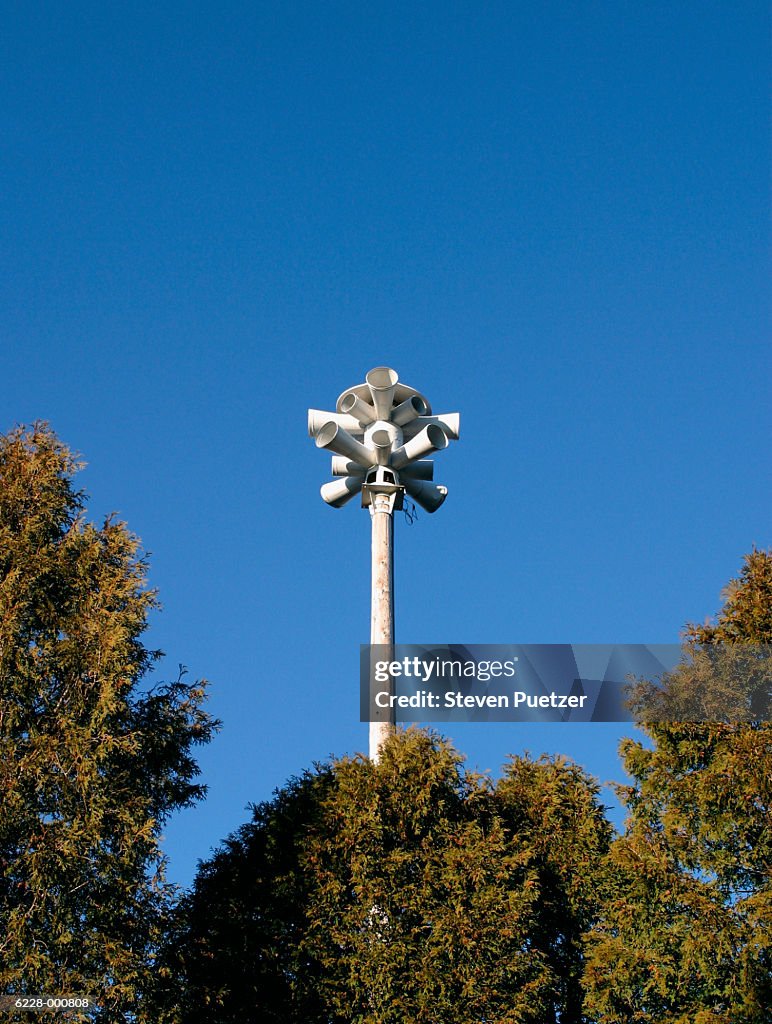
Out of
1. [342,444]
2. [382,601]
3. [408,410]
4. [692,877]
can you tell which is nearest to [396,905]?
[692,877]

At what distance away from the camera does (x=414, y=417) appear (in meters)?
33.2

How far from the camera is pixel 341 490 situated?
110 feet

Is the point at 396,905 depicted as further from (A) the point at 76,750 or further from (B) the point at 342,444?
(B) the point at 342,444

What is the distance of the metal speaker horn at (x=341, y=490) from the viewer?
109 feet

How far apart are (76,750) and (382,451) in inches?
507

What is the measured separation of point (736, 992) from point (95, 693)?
445 inches

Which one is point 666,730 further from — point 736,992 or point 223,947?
point 223,947

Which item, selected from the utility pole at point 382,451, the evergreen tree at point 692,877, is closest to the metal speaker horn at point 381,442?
the utility pole at point 382,451

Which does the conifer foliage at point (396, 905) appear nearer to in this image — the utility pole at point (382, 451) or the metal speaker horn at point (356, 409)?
the utility pole at point (382, 451)

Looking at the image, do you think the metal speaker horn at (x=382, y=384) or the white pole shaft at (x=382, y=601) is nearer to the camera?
the white pole shaft at (x=382, y=601)

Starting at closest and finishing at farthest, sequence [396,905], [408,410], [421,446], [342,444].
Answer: [396,905], [342,444], [421,446], [408,410]

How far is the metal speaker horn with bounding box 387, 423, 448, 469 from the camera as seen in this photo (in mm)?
32375

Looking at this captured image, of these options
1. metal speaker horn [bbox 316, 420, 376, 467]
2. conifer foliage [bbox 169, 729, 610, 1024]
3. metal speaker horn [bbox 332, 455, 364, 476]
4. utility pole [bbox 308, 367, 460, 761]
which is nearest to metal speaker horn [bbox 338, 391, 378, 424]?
utility pole [bbox 308, 367, 460, 761]

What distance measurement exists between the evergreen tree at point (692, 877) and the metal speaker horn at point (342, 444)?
992cm
